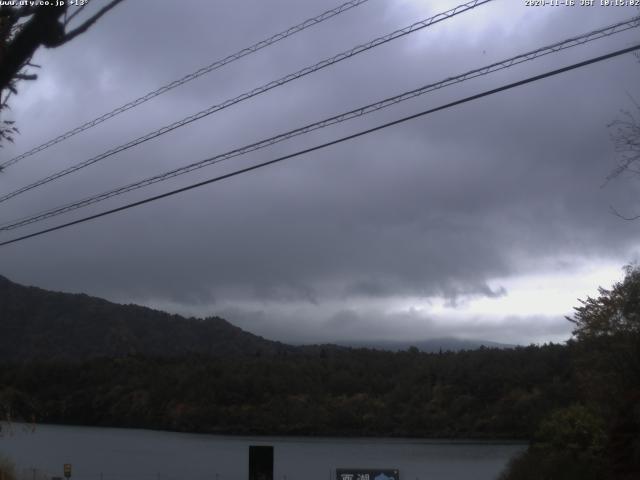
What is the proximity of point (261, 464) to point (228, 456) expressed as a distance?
31.3 m

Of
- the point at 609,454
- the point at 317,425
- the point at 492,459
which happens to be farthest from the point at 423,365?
the point at 609,454

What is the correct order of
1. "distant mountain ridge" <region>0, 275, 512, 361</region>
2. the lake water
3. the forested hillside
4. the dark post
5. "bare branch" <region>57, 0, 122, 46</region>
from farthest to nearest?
"distant mountain ridge" <region>0, 275, 512, 361</region> < the forested hillside < the lake water < the dark post < "bare branch" <region>57, 0, 122, 46</region>

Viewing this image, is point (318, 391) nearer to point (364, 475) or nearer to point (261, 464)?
point (364, 475)

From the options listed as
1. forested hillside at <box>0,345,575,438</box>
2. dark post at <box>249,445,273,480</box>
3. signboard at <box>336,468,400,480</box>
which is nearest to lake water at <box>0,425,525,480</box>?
forested hillside at <box>0,345,575,438</box>

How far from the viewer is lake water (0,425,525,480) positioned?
4303 cm

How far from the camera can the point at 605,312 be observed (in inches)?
1042

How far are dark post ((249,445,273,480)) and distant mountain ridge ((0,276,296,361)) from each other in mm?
71794

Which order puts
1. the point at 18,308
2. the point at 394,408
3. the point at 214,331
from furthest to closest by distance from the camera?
the point at 214,331 → the point at 18,308 → the point at 394,408

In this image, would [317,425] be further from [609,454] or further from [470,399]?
[609,454]

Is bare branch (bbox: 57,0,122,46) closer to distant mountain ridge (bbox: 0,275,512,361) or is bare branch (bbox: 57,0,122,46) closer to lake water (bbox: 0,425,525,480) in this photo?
lake water (bbox: 0,425,525,480)

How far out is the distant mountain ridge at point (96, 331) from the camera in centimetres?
9612

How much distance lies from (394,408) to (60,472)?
27154 mm

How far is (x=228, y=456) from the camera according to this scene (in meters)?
52.3

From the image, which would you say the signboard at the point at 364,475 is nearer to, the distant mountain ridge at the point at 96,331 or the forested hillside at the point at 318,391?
the forested hillside at the point at 318,391
